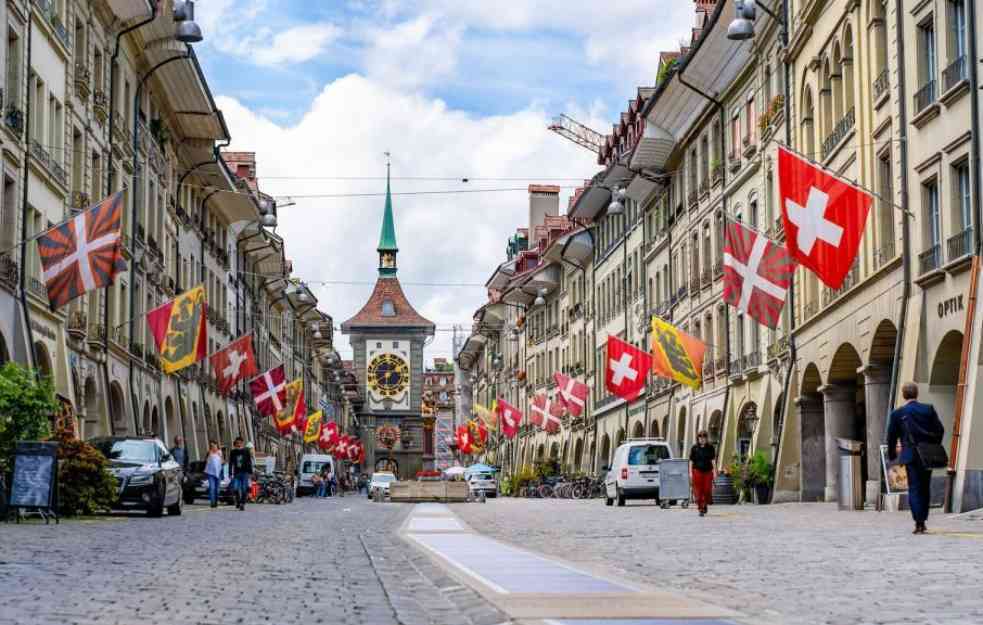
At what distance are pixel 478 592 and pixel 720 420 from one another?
42.7 meters

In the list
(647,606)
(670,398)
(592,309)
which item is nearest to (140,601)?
(647,606)

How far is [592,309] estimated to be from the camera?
8056 centimetres

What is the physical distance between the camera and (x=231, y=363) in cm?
4991

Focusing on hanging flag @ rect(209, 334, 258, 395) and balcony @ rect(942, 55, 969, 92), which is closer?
balcony @ rect(942, 55, 969, 92)

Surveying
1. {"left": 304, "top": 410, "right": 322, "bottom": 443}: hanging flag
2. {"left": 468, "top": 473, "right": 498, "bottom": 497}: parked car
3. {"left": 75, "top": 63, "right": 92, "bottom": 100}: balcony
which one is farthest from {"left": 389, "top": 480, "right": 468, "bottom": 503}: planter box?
{"left": 304, "top": 410, "right": 322, "bottom": 443}: hanging flag

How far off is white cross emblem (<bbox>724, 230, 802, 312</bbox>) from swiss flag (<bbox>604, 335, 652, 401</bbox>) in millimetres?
18135

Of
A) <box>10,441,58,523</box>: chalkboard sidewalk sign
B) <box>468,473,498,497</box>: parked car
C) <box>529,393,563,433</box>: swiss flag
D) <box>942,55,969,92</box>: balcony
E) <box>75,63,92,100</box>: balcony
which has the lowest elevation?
<box>10,441,58,523</box>: chalkboard sidewalk sign

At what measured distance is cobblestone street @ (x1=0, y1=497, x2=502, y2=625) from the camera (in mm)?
9242

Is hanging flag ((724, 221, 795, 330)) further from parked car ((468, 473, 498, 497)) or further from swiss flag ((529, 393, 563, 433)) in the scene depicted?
parked car ((468, 473, 498, 497))

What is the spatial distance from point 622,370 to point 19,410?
28.5 m

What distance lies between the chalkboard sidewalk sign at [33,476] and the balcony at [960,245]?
14.2 metres

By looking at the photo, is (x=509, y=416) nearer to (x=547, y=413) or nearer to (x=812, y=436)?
(x=547, y=413)

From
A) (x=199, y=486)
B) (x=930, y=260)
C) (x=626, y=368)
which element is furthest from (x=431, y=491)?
(x=930, y=260)

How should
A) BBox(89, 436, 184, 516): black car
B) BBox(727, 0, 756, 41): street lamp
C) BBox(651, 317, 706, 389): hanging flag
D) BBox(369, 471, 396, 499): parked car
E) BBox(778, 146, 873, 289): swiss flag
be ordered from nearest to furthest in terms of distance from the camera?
BBox(778, 146, 873, 289): swiss flag < BBox(89, 436, 184, 516): black car < BBox(727, 0, 756, 41): street lamp < BBox(651, 317, 706, 389): hanging flag < BBox(369, 471, 396, 499): parked car
